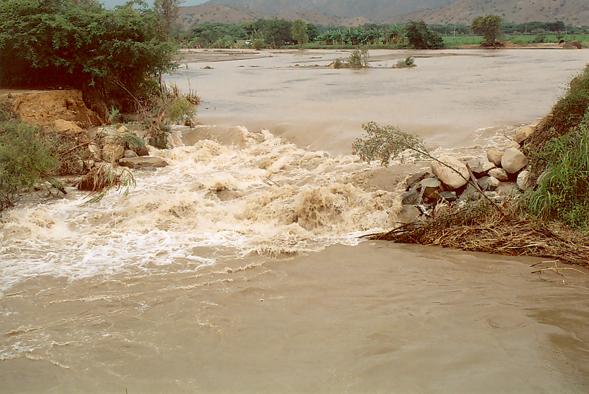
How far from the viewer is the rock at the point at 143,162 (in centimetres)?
1054

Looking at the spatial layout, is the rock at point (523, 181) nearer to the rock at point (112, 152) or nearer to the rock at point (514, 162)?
the rock at point (514, 162)

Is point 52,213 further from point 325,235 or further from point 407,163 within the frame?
point 407,163

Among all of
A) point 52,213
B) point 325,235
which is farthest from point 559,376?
point 52,213

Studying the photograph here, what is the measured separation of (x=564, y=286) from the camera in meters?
5.37

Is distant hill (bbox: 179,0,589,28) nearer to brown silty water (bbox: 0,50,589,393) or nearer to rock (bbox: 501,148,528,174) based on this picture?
rock (bbox: 501,148,528,174)

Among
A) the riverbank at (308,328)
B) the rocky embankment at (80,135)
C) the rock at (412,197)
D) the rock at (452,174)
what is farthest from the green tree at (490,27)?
the riverbank at (308,328)

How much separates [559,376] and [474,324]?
86cm

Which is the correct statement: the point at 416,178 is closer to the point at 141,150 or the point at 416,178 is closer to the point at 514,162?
the point at 514,162

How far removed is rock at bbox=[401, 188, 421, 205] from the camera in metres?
7.63

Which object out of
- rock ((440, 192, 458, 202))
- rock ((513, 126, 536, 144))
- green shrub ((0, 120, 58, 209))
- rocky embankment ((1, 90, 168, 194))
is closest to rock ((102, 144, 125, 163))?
rocky embankment ((1, 90, 168, 194))

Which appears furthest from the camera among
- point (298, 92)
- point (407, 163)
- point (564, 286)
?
point (298, 92)

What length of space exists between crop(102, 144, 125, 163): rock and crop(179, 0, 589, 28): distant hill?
8923cm

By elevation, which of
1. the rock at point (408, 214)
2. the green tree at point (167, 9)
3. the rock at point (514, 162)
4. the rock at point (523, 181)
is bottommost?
the rock at point (408, 214)

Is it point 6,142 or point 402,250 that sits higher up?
point 6,142
